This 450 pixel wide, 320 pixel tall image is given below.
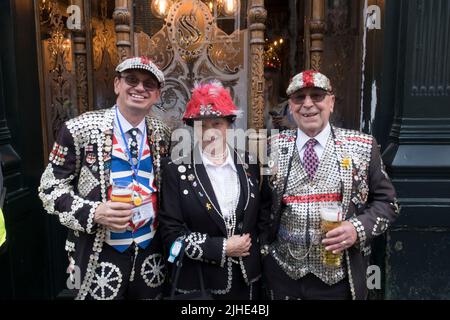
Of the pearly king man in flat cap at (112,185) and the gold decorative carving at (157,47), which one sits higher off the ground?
the gold decorative carving at (157,47)

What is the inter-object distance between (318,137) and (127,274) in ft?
4.37

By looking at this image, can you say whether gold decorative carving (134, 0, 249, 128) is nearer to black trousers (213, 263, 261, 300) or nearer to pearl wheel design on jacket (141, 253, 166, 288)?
pearl wheel design on jacket (141, 253, 166, 288)

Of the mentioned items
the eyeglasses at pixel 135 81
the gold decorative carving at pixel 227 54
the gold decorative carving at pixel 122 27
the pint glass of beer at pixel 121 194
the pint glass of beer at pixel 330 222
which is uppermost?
the gold decorative carving at pixel 122 27

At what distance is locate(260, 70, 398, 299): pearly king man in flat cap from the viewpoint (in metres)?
2.20

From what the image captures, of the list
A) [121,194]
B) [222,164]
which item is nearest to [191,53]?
[222,164]

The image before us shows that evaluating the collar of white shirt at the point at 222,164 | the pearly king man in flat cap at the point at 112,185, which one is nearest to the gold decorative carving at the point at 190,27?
the pearly king man in flat cap at the point at 112,185

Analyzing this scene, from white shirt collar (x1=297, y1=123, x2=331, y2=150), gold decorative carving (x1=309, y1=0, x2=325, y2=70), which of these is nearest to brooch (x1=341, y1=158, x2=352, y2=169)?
white shirt collar (x1=297, y1=123, x2=331, y2=150)

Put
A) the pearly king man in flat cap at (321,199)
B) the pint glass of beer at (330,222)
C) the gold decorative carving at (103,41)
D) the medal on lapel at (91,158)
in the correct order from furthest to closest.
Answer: the gold decorative carving at (103,41) < the medal on lapel at (91,158) < the pearly king man in flat cap at (321,199) < the pint glass of beer at (330,222)

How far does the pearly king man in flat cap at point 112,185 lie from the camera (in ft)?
7.50

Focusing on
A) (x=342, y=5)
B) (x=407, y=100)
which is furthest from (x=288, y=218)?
(x=342, y=5)

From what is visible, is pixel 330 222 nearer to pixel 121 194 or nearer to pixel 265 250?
pixel 265 250

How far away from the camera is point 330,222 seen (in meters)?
2.01

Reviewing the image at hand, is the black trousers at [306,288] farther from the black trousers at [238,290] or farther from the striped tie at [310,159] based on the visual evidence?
the striped tie at [310,159]

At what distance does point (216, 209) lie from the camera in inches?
88.7
